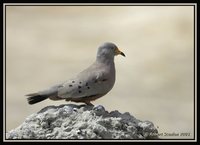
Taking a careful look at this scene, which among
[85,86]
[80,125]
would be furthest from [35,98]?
[80,125]

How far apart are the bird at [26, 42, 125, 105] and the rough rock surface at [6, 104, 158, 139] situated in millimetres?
197

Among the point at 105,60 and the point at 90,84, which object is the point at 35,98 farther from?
the point at 105,60

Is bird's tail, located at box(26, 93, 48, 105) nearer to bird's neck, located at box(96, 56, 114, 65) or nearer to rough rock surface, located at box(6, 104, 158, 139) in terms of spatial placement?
rough rock surface, located at box(6, 104, 158, 139)

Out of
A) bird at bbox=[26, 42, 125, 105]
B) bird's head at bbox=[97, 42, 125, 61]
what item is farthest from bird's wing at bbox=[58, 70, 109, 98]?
bird's head at bbox=[97, 42, 125, 61]

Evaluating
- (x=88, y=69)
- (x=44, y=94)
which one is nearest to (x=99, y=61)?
(x=88, y=69)

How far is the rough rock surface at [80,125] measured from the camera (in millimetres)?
12141

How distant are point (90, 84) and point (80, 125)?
946 millimetres

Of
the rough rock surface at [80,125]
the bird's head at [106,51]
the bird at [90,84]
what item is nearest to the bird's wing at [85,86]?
the bird at [90,84]

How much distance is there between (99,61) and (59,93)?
96cm

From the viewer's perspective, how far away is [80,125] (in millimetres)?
12188

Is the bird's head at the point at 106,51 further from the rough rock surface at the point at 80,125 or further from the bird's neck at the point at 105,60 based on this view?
the rough rock surface at the point at 80,125

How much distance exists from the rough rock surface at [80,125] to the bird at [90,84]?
0.20 metres

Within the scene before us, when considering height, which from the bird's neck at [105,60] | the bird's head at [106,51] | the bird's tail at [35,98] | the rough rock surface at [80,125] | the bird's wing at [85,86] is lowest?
the rough rock surface at [80,125]

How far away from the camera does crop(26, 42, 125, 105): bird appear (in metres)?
12.8
